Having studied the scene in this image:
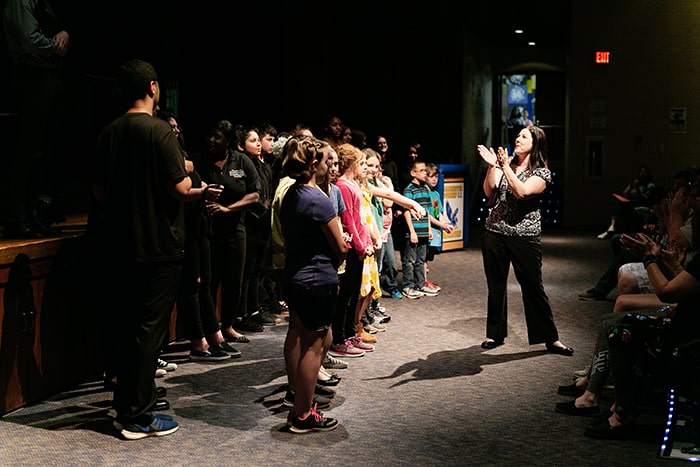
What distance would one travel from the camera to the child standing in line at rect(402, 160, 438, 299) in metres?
8.90

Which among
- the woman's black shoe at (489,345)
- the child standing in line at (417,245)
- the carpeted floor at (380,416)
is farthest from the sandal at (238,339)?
the child standing in line at (417,245)

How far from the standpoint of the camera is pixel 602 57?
55.5ft

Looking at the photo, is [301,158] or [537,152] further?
[537,152]

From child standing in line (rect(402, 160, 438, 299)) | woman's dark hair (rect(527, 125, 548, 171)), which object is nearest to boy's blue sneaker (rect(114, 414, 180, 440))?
woman's dark hair (rect(527, 125, 548, 171))

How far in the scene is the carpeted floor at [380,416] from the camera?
4.20 metres

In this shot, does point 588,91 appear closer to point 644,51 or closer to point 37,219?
point 644,51

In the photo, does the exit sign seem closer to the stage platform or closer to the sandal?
the sandal

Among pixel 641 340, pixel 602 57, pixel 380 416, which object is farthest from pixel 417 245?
pixel 602 57

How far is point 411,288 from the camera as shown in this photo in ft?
29.3

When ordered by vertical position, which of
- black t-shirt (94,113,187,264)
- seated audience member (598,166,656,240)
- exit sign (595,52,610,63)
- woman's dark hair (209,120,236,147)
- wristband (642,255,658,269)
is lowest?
seated audience member (598,166,656,240)

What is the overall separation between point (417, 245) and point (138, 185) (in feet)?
16.2

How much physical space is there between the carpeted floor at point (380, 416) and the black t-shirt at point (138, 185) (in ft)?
3.10

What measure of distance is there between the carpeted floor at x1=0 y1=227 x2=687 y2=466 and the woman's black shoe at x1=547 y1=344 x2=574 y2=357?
0.23 ft

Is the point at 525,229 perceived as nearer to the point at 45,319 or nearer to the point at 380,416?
the point at 380,416
